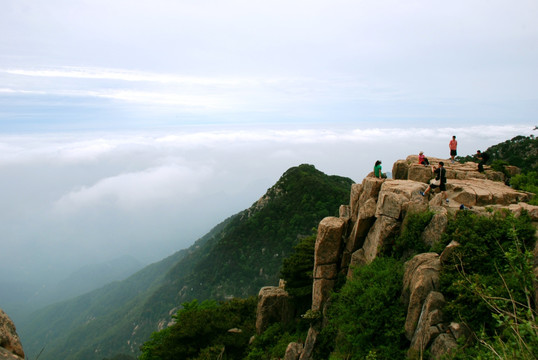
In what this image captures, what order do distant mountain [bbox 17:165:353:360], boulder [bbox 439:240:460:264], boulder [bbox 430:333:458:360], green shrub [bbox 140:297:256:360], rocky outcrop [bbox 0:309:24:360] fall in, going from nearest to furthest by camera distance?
rocky outcrop [bbox 0:309:24:360] < boulder [bbox 430:333:458:360] < boulder [bbox 439:240:460:264] < green shrub [bbox 140:297:256:360] < distant mountain [bbox 17:165:353:360]

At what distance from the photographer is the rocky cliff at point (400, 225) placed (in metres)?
12.9

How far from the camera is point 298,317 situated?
25031 mm

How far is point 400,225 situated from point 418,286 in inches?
192

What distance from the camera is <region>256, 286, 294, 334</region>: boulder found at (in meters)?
26.0

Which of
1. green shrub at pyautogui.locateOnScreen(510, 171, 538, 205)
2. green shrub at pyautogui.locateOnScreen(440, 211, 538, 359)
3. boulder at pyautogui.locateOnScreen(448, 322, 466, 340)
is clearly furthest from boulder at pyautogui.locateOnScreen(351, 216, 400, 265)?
green shrub at pyautogui.locateOnScreen(510, 171, 538, 205)

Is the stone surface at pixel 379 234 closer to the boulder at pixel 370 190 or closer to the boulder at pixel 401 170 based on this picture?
the boulder at pixel 370 190

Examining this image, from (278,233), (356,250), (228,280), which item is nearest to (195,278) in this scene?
(228,280)

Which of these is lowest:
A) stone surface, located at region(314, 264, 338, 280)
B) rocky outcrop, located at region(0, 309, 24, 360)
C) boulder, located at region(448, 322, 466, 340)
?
stone surface, located at region(314, 264, 338, 280)

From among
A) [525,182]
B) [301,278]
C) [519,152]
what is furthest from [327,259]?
[519,152]

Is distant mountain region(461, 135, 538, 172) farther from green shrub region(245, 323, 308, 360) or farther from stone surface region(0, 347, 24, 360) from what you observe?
stone surface region(0, 347, 24, 360)

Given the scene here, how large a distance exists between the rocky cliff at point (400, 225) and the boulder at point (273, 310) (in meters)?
5.77

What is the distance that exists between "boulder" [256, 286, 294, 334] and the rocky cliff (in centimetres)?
577

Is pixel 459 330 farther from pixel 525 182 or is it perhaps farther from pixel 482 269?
pixel 525 182

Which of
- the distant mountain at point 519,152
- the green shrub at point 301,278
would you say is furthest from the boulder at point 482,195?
the distant mountain at point 519,152
